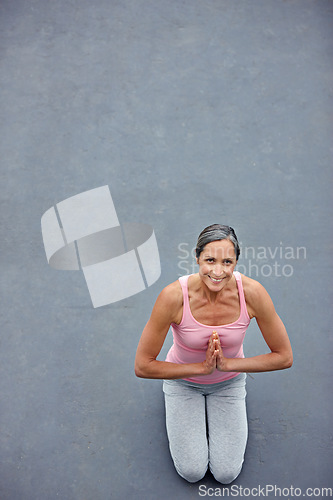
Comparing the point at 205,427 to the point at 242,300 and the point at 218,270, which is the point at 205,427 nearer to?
the point at 242,300

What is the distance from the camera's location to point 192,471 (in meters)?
2.25

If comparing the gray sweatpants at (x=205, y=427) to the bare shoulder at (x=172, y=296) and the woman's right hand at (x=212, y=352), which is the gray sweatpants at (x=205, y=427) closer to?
the woman's right hand at (x=212, y=352)

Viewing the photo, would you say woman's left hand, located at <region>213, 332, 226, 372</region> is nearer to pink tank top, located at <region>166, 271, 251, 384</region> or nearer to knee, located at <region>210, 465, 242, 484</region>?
pink tank top, located at <region>166, 271, 251, 384</region>

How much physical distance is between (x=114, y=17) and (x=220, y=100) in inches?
35.5

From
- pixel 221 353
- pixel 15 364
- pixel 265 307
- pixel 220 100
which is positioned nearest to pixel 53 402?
pixel 15 364

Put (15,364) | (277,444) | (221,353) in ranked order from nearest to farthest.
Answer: (221,353) < (277,444) < (15,364)

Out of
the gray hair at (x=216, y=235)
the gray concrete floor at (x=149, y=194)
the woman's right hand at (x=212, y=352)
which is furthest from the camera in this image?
the gray concrete floor at (x=149, y=194)

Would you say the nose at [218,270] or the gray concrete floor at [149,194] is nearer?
the nose at [218,270]

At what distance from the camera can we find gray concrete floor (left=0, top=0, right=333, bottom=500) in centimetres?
244

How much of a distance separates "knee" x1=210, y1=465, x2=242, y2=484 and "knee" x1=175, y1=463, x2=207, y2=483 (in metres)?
0.05

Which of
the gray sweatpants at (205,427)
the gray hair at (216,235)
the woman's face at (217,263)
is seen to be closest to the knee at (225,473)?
the gray sweatpants at (205,427)

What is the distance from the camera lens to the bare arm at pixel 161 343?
6.40ft

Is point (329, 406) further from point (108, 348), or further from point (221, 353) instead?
point (108, 348)

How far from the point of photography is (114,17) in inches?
A: 125
